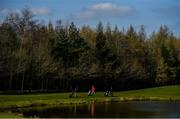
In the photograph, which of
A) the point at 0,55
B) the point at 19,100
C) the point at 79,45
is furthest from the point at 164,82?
the point at 19,100

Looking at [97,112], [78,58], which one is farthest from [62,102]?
[78,58]

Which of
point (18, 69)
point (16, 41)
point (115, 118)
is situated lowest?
point (115, 118)

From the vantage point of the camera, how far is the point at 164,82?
148000mm

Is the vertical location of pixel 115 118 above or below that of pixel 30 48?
below

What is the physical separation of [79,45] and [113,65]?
1313 cm

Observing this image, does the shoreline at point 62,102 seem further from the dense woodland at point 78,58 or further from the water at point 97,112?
the dense woodland at point 78,58

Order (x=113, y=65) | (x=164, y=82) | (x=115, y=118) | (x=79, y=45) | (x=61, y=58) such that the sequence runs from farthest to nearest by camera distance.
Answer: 1. (x=164, y=82)
2. (x=113, y=65)
3. (x=79, y=45)
4. (x=61, y=58)
5. (x=115, y=118)

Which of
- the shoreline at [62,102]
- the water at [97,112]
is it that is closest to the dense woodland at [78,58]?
the shoreline at [62,102]

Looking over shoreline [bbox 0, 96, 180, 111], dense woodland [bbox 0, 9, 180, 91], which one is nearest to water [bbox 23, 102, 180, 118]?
shoreline [bbox 0, 96, 180, 111]

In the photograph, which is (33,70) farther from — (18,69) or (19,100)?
(19,100)

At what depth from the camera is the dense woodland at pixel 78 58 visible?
94438 millimetres

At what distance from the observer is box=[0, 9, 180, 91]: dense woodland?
94.4 m

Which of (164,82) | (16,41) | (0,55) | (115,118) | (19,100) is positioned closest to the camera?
(115,118)

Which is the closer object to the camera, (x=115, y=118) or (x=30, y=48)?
(x=115, y=118)
